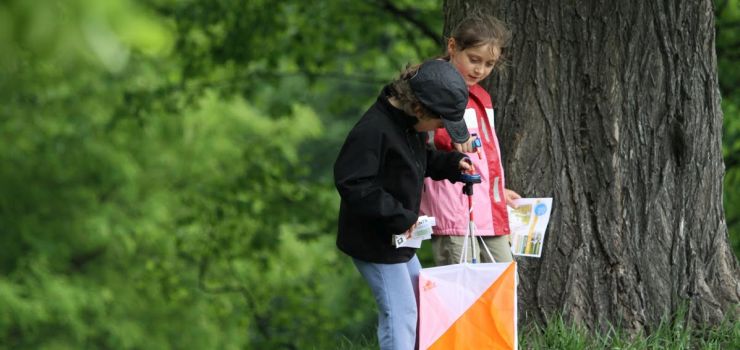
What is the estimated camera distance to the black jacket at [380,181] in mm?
3953

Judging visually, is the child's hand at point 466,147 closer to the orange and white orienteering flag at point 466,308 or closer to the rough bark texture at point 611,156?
the orange and white orienteering flag at point 466,308

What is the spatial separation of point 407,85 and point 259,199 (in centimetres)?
812

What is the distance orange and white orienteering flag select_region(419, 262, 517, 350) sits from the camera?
4.28 meters

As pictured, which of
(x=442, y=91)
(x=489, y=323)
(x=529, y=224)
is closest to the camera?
(x=442, y=91)

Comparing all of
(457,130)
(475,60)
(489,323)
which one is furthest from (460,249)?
(475,60)

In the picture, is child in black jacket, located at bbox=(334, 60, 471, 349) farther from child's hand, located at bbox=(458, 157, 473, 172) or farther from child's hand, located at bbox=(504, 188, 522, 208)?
child's hand, located at bbox=(504, 188, 522, 208)

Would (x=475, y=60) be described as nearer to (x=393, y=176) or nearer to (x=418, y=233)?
(x=393, y=176)

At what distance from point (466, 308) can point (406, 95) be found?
0.87 m

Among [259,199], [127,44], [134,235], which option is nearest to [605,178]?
[127,44]

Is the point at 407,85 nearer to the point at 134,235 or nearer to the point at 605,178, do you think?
the point at 605,178

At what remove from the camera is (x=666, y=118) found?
17.0ft

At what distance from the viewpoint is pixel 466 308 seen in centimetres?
→ 432

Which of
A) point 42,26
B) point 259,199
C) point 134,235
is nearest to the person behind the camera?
point 42,26

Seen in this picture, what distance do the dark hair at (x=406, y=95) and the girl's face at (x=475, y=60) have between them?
47 centimetres
